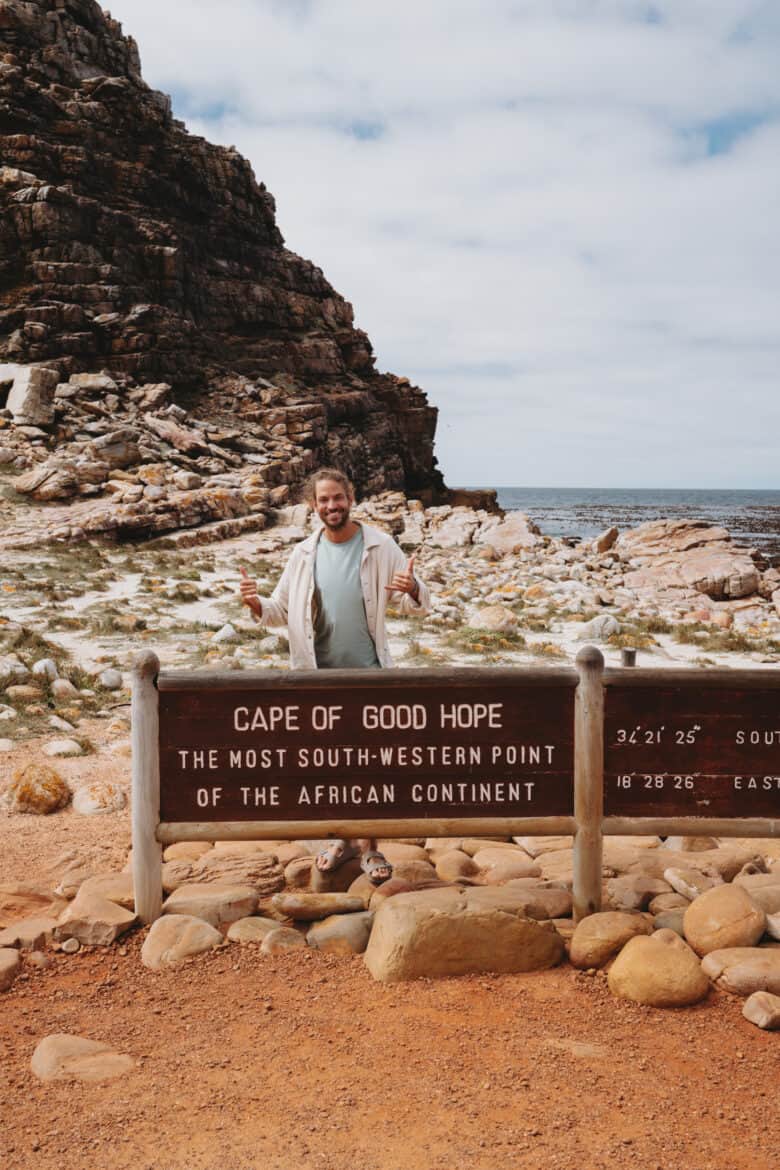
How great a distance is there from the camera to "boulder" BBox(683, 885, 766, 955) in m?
3.73

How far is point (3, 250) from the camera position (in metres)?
38.3

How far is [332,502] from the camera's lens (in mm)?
4363

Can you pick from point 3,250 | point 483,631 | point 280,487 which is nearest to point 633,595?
point 483,631

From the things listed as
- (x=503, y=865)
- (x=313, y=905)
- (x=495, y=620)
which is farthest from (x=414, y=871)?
(x=495, y=620)

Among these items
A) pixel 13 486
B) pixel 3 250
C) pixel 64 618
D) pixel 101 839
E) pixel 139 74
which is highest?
pixel 139 74

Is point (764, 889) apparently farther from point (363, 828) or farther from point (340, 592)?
point (340, 592)

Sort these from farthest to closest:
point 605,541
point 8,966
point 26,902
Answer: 1. point 605,541
2. point 26,902
3. point 8,966

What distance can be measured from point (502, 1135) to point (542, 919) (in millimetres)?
1457

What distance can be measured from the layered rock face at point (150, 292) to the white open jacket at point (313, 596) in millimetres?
22166

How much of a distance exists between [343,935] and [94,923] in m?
1.24

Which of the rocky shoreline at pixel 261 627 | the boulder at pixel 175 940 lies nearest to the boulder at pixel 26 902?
the boulder at pixel 175 940

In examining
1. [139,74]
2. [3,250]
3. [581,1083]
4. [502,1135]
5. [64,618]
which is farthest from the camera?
[139,74]

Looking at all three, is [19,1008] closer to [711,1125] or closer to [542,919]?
[542,919]

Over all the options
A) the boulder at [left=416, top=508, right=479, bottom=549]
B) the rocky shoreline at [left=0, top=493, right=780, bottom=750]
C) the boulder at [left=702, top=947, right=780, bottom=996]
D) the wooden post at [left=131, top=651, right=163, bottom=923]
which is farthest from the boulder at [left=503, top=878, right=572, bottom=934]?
the boulder at [left=416, top=508, right=479, bottom=549]
